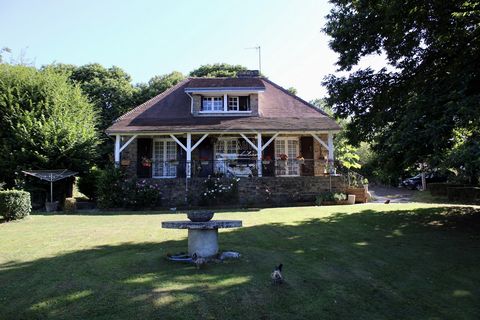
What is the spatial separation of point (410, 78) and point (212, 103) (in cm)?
1254

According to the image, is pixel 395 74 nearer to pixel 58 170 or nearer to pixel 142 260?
pixel 142 260

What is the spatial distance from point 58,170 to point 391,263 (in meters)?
18.5

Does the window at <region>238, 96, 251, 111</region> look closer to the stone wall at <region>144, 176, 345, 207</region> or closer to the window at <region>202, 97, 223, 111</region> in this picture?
the window at <region>202, 97, 223, 111</region>

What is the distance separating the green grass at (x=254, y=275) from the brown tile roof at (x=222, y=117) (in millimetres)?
9835

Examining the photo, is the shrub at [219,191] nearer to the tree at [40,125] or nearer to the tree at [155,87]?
the tree at [40,125]

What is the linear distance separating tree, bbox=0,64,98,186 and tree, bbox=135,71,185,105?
1014 centimetres

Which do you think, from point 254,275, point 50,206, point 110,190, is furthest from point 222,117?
point 254,275

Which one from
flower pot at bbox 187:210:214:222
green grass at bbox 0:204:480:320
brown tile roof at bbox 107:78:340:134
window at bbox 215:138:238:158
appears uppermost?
brown tile roof at bbox 107:78:340:134

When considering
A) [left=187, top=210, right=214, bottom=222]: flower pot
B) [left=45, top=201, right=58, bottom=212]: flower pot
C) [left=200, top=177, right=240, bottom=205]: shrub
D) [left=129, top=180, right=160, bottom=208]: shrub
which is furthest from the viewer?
[left=45, top=201, right=58, bottom=212]: flower pot

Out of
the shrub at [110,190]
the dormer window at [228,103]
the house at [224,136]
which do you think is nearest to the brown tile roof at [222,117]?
the house at [224,136]

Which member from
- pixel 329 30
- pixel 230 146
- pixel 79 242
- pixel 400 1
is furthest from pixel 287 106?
pixel 79 242

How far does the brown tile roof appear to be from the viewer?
20797 mm

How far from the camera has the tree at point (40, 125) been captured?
21.9m

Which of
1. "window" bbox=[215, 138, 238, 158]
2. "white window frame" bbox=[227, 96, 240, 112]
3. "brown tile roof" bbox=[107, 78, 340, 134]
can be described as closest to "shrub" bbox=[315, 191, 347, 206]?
"brown tile roof" bbox=[107, 78, 340, 134]
